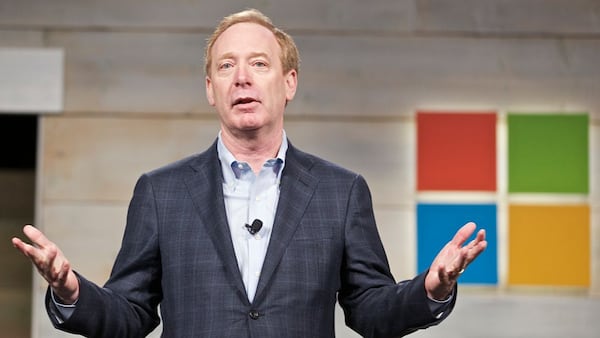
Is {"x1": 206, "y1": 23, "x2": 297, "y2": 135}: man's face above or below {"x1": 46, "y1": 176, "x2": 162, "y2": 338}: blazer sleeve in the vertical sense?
above

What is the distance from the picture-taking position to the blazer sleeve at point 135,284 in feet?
6.54

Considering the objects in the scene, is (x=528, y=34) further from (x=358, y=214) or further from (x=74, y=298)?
(x=74, y=298)

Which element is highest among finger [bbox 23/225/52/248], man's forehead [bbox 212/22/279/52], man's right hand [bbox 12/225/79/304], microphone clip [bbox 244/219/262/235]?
man's forehead [bbox 212/22/279/52]

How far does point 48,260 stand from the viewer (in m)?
1.80

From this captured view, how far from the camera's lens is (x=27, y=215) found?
483 centimetres

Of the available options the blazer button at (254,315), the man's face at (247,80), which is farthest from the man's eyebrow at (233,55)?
the blazer button at (254,315)

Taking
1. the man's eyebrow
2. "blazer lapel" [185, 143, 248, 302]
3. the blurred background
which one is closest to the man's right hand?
"blazer lapel" [185, 143, 248, 302]

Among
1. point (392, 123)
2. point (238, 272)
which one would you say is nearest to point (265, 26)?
point (238, 272)

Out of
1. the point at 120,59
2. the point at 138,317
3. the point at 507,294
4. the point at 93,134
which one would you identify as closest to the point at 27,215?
the point at 93,134

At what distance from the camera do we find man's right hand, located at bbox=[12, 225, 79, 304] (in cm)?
180

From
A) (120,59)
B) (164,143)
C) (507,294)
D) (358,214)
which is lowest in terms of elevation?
(507,294)

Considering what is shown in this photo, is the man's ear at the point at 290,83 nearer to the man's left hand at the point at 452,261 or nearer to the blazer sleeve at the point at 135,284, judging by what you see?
the blazer sleeve at the point at 135,284

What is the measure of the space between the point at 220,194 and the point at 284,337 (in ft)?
1.06

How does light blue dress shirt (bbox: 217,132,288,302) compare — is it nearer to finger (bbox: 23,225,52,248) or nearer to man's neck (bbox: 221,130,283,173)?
man's neck (bbox: 221,130,283,173)
